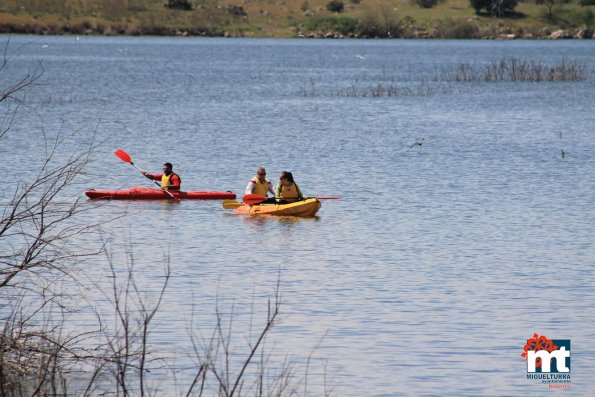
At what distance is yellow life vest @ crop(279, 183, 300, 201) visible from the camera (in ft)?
84.9

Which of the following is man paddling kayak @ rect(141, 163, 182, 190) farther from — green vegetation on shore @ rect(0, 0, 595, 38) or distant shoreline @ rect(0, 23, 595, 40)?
green vegetation on shore @ rect(0, 0, 595, 38)

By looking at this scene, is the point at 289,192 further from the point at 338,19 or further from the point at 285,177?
the point at 338,19

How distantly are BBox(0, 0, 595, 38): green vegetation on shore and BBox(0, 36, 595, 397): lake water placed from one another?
73.5 metres

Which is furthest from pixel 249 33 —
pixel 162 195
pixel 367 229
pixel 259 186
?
pixel 367 229

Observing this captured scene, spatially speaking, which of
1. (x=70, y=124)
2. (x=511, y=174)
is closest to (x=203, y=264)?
(x=511, y=174)

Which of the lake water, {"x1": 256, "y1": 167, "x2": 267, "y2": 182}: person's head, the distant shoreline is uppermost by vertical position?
{"x1": 256, "y1": 167, "x2": 267, "y2": 182}: person's head

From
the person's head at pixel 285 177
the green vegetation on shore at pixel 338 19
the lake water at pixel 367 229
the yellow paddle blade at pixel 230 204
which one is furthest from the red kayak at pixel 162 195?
the green vegetation on shore at pixel 338 19

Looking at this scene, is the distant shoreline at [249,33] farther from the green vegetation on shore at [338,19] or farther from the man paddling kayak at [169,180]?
the man paddling kayak at [169,180]

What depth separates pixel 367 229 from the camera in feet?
81.1

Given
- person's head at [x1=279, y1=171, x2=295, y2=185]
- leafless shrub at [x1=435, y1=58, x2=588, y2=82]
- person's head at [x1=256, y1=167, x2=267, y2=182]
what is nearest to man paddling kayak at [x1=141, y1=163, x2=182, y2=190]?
person's head at [x1=256, y1=167, x2=267, y2=182]

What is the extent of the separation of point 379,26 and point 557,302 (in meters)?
128

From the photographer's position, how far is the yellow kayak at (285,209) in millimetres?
25656

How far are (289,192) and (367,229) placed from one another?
208 cm

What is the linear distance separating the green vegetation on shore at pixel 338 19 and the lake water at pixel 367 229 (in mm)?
73494
